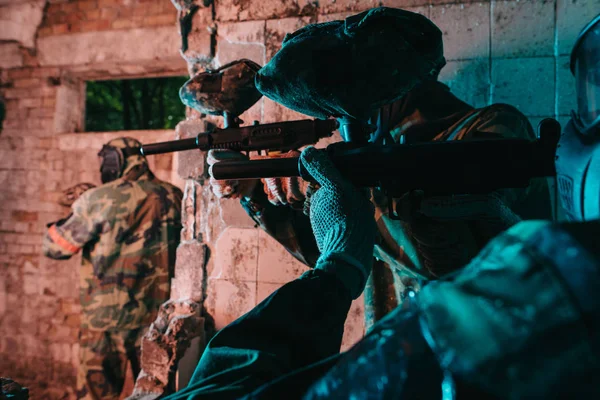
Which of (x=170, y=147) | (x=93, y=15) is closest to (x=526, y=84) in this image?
(x=170, y=147)

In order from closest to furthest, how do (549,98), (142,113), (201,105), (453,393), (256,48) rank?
1. (453,393)
2. (201,105)
3. (549,98)
4. (256,48)
5. (142,113)

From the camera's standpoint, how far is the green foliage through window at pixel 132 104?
6758 millimetres

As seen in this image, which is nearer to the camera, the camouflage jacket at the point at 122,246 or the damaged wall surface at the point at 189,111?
the damaged wall surface at the point at 189,111

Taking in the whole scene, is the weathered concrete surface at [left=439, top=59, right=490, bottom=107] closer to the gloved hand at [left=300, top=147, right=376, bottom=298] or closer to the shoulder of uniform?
the gloved hand at [left=300, top=147, right=376, bottom=298]

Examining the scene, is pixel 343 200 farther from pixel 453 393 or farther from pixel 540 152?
pixel 453 393

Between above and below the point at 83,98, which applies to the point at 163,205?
below

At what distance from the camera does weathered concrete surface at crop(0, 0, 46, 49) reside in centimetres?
511

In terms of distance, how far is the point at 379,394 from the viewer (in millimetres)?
A: 500

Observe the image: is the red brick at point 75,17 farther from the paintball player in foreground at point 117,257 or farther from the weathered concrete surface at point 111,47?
the paintball player in foreground at point 117,257

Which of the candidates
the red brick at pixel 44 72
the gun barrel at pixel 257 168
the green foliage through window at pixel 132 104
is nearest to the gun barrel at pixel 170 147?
the gun barrel at pixel 257 168

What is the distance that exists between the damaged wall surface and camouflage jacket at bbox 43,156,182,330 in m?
0.50

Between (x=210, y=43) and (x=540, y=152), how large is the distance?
2711 mm

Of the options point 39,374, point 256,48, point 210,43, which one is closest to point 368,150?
point 256,48

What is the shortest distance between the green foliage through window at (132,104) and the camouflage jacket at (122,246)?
111 inches
